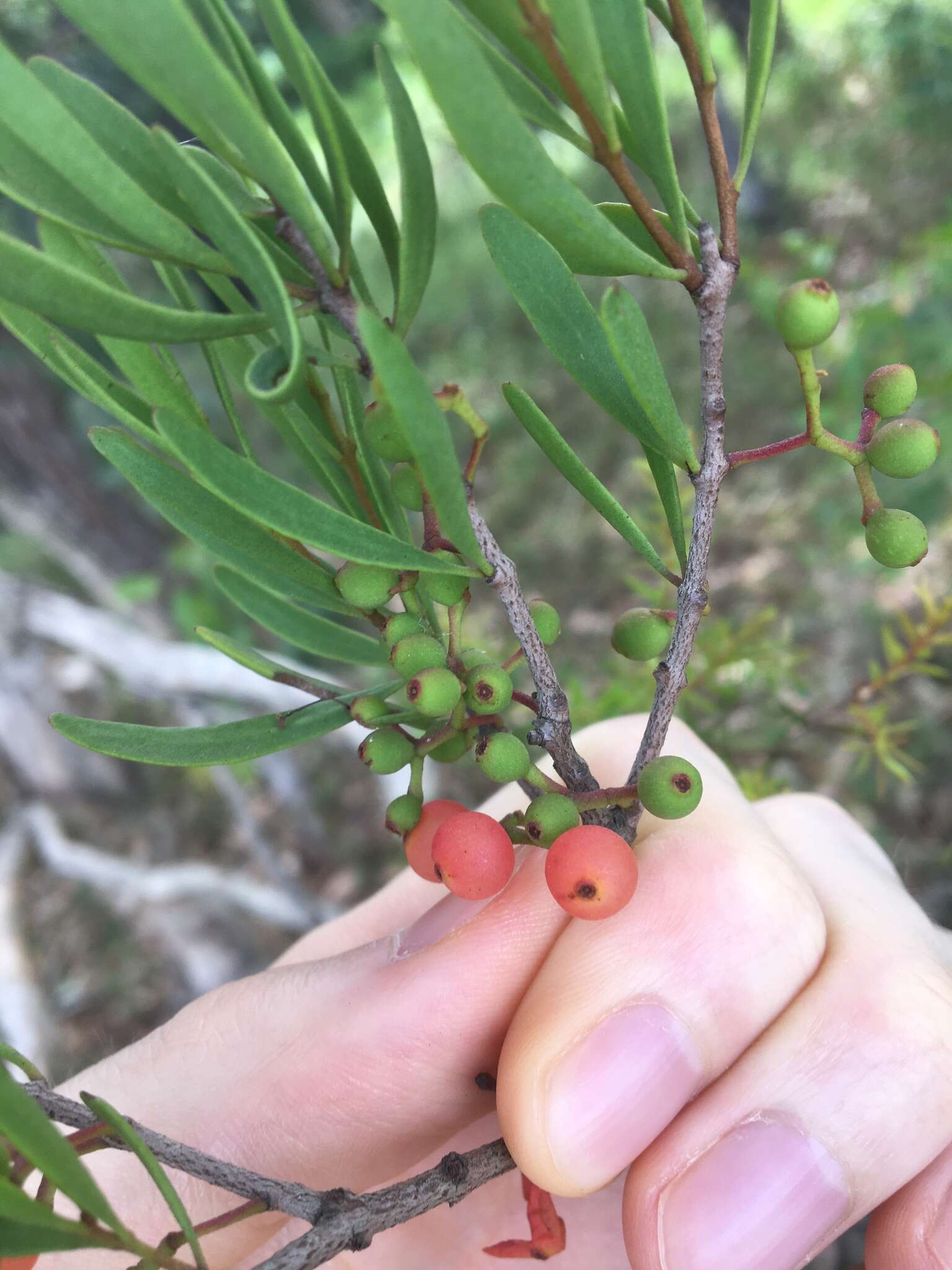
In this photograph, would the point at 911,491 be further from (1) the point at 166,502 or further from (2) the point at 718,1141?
(1) the point at 166,502

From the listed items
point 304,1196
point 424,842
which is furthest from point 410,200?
point 304,1196

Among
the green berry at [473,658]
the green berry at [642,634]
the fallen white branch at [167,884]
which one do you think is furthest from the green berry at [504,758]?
the fallen white branch at [167,884]

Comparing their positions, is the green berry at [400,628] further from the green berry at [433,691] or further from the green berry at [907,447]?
the green berry at [907,447]

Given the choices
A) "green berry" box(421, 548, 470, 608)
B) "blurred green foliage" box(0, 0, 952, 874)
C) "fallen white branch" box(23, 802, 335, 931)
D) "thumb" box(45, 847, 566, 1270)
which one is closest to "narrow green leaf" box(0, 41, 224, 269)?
"green berry" box(421, 548, 470, 608)

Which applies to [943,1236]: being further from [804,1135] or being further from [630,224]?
[630,224]

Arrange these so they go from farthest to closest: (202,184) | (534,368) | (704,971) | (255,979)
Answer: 1. (534,368)
2. (255,979)
3. (704,971)
4. (202,184)

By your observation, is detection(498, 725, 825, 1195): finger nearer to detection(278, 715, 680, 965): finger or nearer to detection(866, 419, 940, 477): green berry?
detection(278, 715, 680, 965): finger

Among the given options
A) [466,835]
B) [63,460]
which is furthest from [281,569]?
[63,460]
